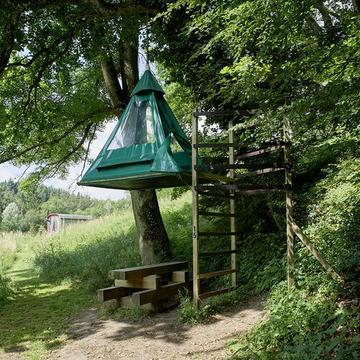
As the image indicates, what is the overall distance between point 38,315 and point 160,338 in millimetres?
3010

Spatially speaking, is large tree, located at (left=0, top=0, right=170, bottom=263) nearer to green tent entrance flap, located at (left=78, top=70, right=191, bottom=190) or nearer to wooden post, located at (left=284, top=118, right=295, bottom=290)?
green tent entrance flap, located at (left=78, top=70, right=191, bottom=190)

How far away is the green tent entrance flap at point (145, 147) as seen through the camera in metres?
5.75

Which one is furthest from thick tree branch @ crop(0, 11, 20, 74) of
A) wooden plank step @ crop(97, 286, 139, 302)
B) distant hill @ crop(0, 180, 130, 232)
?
distant hill @ crop(0, 180, 130, 232)

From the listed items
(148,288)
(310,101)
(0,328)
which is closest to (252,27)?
(310,101)

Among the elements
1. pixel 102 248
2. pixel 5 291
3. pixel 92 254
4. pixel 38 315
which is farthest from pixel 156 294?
pixel 102 248

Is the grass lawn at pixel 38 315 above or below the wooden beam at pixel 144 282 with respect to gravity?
below

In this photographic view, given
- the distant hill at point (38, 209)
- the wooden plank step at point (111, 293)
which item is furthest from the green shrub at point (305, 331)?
the distant hill at point (38, 209)

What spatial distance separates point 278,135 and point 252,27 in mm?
2248

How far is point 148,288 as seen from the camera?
617 centimetres

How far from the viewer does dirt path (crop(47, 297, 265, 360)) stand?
4457 millimetres

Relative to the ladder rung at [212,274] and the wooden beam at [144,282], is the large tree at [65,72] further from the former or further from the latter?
the ladder rung at [212,274]

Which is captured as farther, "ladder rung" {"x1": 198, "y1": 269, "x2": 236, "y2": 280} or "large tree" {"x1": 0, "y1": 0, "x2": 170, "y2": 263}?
"large tree" {"x1": 0, "y1": 0, "x2": 170, "y2": 263}

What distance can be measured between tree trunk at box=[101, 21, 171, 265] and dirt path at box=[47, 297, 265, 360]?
2.43 m

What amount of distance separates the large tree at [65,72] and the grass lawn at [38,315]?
1.80 m
